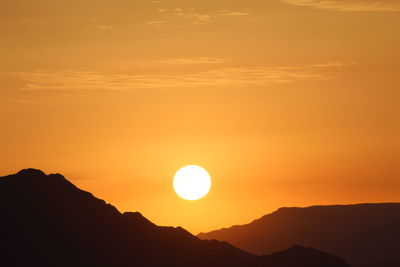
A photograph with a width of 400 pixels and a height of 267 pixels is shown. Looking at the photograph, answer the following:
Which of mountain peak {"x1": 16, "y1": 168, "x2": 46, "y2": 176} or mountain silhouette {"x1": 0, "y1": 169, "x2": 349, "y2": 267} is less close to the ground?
mountain peak {"x1": 16, "y1": 168, "x2": 46, "y2": 176}

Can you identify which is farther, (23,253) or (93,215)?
(93,215)

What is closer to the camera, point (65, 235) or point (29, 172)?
point (65, 235)

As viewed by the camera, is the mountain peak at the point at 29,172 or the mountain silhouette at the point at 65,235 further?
the mountain peak at the point at 29,172

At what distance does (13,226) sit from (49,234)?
7732 mm

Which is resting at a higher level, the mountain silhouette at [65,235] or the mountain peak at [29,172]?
the mountain peak at [29,172]

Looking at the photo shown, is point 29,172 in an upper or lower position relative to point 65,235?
upper

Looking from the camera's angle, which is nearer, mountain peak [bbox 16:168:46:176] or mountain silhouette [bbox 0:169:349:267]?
mountain silhouette [bbox 0:169:349:267]

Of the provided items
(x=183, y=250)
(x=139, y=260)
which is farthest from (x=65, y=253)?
(x=183, y=250)

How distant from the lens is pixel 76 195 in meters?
198

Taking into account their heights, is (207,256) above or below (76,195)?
below

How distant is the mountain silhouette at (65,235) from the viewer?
176000 mm

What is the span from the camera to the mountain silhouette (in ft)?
577

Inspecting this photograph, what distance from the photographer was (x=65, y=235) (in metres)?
184

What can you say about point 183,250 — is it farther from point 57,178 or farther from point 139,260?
point 57,178
